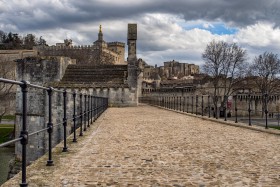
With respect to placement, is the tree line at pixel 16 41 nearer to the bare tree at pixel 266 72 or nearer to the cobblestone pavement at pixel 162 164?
the bare tree at pixel 266 72

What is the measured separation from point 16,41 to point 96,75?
3009 inches

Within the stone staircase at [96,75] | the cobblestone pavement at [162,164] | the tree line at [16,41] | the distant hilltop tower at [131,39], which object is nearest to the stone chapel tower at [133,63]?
the distant hilltop tower at [131,39]

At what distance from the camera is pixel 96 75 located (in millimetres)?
34219

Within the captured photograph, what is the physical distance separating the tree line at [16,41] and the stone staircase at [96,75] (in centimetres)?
6771

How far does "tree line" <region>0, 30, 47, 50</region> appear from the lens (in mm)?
99625

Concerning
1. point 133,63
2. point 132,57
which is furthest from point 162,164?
point 132,57

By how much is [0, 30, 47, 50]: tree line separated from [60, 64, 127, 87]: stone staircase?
222 ft

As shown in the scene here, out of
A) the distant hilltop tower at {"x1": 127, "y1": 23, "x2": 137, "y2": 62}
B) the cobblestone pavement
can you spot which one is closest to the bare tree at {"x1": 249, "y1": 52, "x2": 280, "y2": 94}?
the distant hilltop tower at {"x1": 127, "y1": 23, "x2": 137, "y2": 62}

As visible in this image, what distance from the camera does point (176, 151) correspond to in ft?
25.8

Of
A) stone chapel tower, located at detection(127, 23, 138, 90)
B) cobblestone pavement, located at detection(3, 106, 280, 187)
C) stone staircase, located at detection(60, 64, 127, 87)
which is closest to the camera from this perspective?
cobblestone pavement, located at detection(3, 106, 280, 187)

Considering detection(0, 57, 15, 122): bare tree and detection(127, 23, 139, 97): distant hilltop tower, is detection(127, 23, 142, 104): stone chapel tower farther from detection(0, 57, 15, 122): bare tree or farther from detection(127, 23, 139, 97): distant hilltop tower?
detection(0, 57, 15, 122): bare tree

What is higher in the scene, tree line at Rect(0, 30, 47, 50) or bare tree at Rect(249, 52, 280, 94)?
tree line at Rect(0, 30, 47, 50)

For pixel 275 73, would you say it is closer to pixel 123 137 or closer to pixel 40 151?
pixel 40 151

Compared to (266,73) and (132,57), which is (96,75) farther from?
(266,73)
